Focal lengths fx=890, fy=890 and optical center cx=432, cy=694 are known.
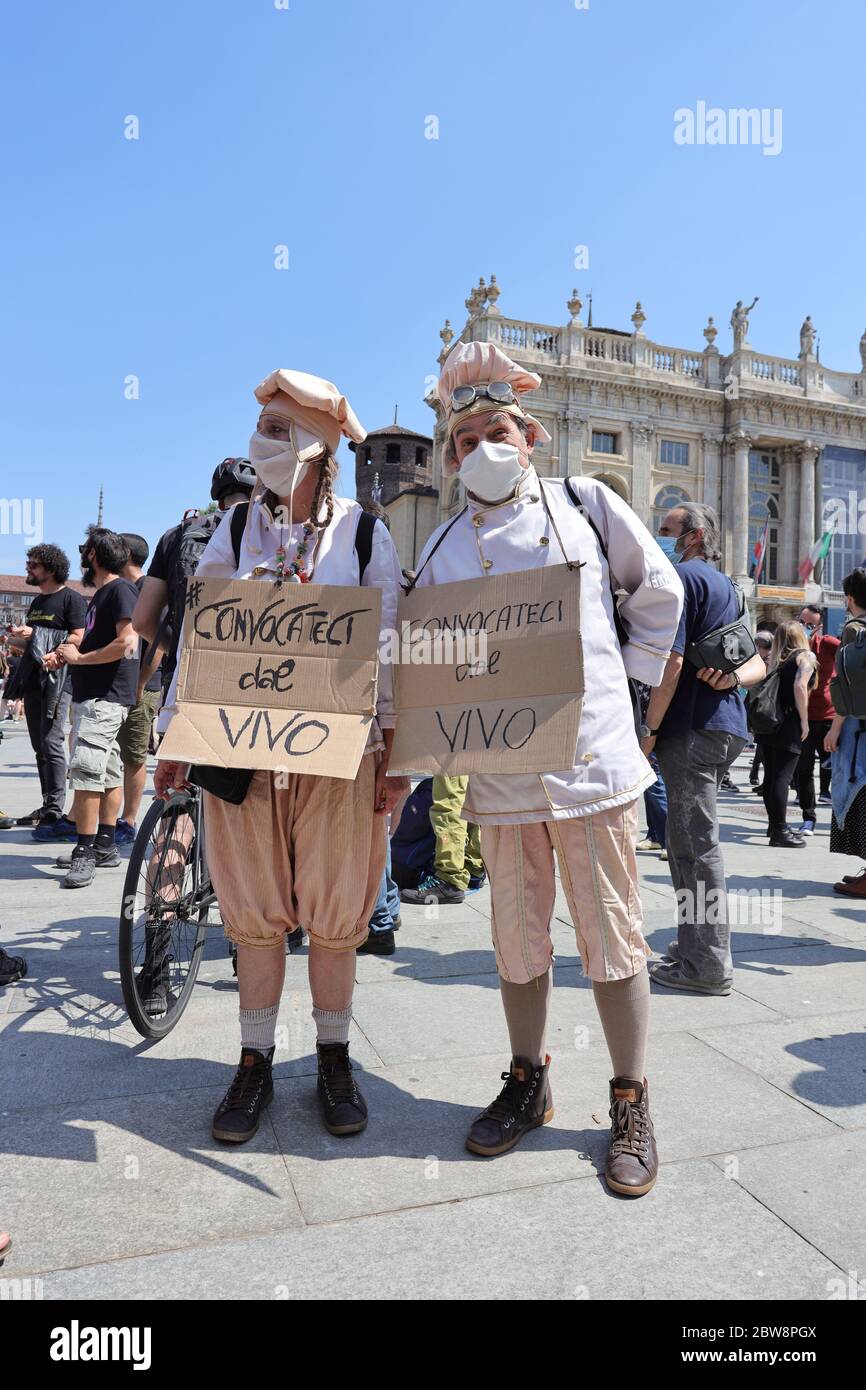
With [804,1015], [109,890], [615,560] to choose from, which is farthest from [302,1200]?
[109,890]

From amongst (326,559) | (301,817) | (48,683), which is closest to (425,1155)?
(301,817)

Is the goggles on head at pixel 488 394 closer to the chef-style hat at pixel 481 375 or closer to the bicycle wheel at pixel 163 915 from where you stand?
the chef-style hat at pixel 481 375

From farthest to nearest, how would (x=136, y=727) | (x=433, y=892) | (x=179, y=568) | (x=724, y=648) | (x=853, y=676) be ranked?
(x=136, y=727)
(x=433, y=892)
(x=853, y=676)
(x=724, y=648)
(x=179, y=568)

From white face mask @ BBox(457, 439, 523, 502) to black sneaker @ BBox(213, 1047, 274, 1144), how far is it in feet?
5.69

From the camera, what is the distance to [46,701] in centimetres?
744

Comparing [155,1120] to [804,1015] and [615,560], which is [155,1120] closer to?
[615,560]

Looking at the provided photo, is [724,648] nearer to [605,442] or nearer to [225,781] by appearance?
[225,781]

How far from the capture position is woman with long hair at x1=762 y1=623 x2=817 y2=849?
7.66 m

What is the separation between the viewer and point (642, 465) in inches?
1699

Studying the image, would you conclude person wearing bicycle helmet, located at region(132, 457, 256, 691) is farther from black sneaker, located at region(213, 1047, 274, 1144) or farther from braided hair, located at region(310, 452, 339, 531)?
black sneaker, located at region(213, 1047, 274, 1144)

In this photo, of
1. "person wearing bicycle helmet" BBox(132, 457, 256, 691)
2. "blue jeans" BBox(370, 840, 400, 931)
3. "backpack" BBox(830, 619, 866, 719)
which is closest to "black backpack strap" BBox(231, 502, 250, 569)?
"person wearing bicycle helmet" BBox(132, 457, 256, 691)

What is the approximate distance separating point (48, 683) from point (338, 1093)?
19.2ft

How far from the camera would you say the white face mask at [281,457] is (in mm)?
2518
